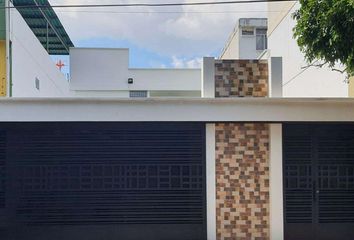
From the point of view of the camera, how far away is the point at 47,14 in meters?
19.7

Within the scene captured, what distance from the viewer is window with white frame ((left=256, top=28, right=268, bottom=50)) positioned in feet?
90.9

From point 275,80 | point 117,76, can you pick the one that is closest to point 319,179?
point 275,80

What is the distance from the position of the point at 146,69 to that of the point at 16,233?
15.3 m

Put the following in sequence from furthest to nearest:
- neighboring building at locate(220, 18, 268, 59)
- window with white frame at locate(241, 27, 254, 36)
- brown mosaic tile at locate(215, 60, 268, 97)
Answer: window with white frame at locate(241, 27, 254, 36), neighboring building at locate(220, 18, 268, 59), brown mosaic tile at locate(215, 60, 268, 97)

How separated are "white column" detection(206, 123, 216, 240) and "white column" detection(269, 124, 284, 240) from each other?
109cm

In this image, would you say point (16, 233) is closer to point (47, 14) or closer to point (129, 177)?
point (129, 177)

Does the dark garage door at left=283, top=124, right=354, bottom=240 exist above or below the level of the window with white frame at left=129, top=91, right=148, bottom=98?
below

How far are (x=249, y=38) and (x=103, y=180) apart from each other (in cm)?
2078

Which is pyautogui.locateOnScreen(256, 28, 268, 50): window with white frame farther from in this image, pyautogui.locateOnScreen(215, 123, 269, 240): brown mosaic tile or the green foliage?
→ the green foliage

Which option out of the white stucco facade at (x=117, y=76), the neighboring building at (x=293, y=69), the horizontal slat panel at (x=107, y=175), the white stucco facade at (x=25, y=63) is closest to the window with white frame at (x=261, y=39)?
the white stucco facade at (x=117, y=76)

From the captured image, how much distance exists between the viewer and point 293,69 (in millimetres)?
14117

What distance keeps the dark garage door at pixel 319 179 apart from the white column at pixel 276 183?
0.50 feet

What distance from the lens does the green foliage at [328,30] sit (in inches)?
256

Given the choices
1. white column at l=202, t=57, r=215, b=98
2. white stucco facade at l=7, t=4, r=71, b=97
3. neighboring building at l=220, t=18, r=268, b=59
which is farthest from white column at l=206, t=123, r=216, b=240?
neighboring building at l=220, t=18, r=268, b=59
